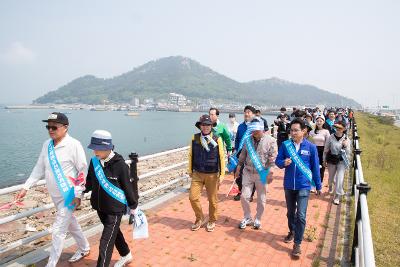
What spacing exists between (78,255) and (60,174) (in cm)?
135

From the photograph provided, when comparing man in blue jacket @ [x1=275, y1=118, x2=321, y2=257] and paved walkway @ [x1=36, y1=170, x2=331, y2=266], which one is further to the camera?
man in blue jacket @ [x1=275, y1=118, x2=321, y2=257]

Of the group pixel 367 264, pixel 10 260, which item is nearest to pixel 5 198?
pixel 10 260

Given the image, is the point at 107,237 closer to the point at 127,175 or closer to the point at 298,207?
the point at 127,175

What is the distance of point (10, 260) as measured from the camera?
4.52 m

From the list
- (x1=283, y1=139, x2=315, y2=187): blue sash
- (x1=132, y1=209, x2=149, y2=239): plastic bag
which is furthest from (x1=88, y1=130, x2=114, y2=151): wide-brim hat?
(x1=283, y1=139, x2=315, y2=187): blue sash

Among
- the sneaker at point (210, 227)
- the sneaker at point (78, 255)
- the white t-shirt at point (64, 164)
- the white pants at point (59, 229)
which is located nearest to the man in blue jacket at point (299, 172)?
the sneaker at point (210, 227)

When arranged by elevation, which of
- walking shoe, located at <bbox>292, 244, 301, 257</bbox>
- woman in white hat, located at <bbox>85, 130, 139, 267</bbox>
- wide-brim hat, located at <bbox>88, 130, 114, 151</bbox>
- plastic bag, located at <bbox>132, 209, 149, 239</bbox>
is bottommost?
walking shoe, located at <bbox>292, 244, 301, 257</bbox>

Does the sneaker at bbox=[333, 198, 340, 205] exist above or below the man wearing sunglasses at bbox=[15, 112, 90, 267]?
below

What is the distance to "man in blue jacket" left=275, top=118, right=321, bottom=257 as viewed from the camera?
477 centimetres

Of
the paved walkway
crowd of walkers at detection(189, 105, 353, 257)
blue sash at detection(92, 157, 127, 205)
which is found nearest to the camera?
blue sash at detection(92, 157, 127, 205)

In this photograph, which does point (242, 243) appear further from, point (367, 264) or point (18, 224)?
point (18, 224)

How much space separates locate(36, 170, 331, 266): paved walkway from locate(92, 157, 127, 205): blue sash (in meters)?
1.22

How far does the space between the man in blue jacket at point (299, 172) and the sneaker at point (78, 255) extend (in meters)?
3.10

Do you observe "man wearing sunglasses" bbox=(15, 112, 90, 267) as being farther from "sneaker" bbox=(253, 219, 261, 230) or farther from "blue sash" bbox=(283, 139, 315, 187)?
"sneaker" bbox=(253, 219, 261, 230)
